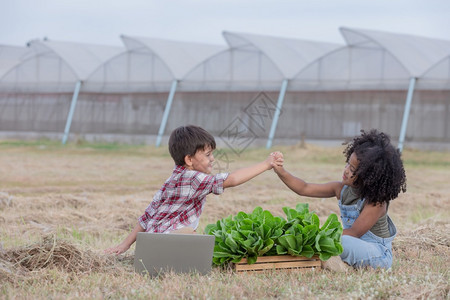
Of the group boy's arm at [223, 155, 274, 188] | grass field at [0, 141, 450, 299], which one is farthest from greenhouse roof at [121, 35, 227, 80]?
boy's arm at [223, 155, 274, 188]

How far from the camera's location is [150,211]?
193 inches

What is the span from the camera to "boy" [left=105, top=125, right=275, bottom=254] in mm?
4664

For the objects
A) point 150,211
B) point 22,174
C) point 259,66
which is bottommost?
point 22,174

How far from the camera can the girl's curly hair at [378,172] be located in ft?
15.3

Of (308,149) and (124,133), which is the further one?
(124,133)

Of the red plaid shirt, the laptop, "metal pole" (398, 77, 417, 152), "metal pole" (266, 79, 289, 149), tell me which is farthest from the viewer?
"metal pole" (266, 79, 289, 149)

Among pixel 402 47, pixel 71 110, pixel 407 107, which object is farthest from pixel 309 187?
pixel 71 110

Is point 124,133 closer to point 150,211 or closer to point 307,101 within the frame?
point 307,101

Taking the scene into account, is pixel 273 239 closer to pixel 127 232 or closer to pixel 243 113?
pixel 127 232

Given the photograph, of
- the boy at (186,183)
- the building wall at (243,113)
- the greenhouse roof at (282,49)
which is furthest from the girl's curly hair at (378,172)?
the greenhouse roof at (282,49)

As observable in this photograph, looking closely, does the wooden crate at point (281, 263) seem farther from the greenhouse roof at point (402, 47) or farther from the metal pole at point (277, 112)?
the metal pole at point (277, 112)

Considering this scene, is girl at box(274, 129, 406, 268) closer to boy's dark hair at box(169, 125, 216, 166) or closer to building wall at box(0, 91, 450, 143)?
boy's dark hair at box(169, 125, 216, 166)

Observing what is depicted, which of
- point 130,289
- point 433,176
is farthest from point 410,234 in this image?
point 433,176

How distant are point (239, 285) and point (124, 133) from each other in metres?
21.2
